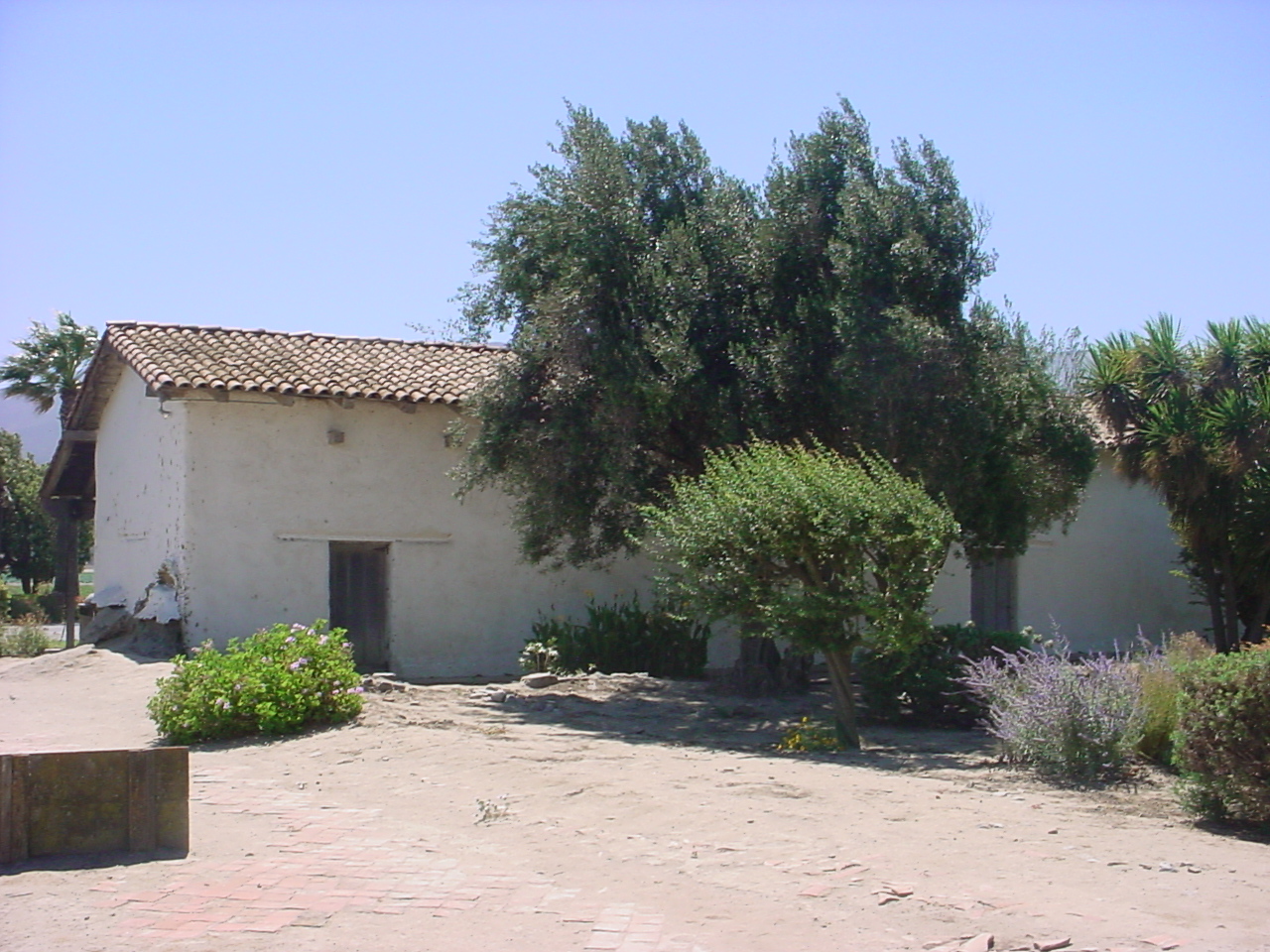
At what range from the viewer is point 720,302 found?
1409cm

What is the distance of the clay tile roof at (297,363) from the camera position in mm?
16266

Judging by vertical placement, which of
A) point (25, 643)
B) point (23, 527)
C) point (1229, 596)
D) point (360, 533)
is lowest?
point (25, 643)

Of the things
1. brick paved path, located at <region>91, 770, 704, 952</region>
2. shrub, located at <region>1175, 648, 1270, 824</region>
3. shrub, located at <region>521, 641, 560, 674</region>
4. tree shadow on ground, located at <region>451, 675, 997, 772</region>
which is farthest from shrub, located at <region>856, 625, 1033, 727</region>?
brick paved path, located at <region>91, 770, 704, 952</region>

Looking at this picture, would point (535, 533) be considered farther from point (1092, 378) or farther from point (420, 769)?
point (1092, 378)

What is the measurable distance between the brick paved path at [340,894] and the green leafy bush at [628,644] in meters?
8.82

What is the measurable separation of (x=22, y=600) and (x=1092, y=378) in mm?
31873

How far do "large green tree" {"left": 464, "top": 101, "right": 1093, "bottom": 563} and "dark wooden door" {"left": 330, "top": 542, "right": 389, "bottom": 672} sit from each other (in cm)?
368

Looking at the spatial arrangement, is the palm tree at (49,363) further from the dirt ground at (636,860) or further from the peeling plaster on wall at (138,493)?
the dirt ground at (636,860)

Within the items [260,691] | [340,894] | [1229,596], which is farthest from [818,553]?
[1229,596]

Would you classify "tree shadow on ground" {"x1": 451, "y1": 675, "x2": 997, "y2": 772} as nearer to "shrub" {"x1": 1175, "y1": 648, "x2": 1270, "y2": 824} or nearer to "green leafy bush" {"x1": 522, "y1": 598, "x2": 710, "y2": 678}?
"green leafy bush" {"x1": 522, "y1": 598, "x2": 710, "y2": 678}

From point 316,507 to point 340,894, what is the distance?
1153 cm

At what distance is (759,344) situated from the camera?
13836 millimetres

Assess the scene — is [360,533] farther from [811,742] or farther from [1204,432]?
[1204,432]

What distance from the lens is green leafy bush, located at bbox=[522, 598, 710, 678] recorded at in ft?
53.2
